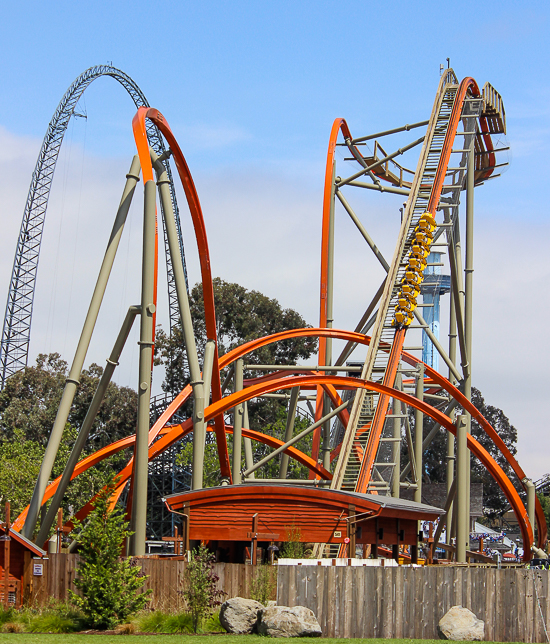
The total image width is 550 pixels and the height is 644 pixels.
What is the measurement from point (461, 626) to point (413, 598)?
85 centimetres

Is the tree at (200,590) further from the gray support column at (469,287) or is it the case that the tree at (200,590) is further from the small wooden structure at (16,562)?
the gray support column at (469,287)

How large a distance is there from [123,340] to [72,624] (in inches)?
301

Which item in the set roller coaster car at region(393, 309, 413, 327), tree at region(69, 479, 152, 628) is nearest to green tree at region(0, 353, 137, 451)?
roller coaster car at region(393, 309, 413, 327)

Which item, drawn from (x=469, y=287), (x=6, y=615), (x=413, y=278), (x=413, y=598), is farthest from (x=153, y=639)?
(x=469, y=287)

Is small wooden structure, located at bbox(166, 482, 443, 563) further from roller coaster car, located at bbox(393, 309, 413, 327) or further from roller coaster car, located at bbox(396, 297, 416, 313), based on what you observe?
roller coaster car, located at bbox(396, 297, 416, 313)

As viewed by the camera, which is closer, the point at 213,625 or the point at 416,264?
the point at 213,625

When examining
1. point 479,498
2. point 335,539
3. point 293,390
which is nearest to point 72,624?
point 335,539

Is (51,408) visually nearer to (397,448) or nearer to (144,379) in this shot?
(397,448)

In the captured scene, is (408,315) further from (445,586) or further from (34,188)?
(34,188)

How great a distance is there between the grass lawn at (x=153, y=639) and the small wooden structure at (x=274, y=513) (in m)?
4.61

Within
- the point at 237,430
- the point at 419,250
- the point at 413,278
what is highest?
the point at 419,250

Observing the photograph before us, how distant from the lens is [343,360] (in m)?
31.1

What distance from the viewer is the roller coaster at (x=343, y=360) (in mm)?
20609

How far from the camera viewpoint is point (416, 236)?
28094 mm
